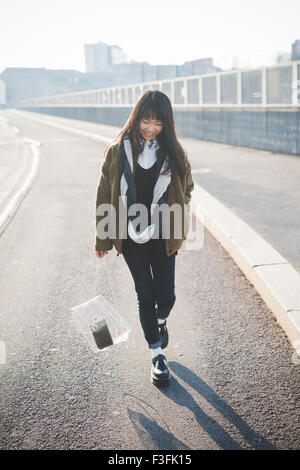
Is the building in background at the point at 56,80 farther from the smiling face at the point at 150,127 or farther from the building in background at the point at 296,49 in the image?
the smiling face at the point at 150,127

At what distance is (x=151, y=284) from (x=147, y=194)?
60cm

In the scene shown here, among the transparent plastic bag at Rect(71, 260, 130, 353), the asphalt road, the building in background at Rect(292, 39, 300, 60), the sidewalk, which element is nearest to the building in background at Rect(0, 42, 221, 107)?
the building in background at Rect(292, 39, 300, 60)

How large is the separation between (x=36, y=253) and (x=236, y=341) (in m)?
3.26

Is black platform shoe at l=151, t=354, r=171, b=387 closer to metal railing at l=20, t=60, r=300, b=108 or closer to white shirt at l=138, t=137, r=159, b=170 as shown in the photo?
white shirt at l=138, t=137, r=159, b=170

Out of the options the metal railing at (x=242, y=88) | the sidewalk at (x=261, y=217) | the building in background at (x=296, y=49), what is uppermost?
the building in background at (x=296, y=49)

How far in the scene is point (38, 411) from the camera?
2.94 metres

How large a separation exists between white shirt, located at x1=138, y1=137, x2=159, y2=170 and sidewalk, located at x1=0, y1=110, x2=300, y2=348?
1.55 metres

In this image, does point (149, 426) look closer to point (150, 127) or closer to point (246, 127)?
point (150, 127)

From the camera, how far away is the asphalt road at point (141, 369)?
2.71 m

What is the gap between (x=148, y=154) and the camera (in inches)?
122

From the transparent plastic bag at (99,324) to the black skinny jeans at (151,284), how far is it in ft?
1.44

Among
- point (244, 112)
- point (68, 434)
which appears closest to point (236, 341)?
point (68, 434)

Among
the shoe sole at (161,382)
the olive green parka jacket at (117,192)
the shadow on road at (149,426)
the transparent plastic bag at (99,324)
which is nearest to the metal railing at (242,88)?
the transparent plastic bag at (99,324)

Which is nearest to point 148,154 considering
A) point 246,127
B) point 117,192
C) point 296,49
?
point 117,192
